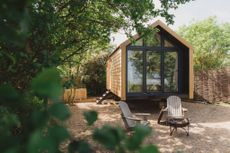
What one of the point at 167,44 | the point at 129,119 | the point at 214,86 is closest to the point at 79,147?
the point at 129,119

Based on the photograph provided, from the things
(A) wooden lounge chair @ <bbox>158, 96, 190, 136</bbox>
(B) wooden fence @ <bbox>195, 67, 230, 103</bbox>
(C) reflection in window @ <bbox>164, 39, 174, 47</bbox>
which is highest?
(C) reflection in window @ <bbox>164, 39, 174, 47</bbox>

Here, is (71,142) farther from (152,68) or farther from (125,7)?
(152,68)

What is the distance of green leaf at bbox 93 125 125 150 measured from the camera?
47cm

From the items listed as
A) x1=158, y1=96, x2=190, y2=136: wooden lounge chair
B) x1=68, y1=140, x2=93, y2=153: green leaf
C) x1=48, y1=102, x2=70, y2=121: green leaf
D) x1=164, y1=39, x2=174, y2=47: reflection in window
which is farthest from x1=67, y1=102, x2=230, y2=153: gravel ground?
x1=48, y1=102, x2=70, y2=121: green leaf

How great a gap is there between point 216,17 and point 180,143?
850 inches

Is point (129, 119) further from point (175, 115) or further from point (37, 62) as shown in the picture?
point (37, 62)

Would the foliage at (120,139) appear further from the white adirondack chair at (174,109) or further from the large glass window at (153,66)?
the large glass window at (153,66)

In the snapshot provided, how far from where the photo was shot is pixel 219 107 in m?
15.0

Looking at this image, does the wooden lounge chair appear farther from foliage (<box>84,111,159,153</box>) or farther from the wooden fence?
foliage (<box>84,111,159,153</box>)

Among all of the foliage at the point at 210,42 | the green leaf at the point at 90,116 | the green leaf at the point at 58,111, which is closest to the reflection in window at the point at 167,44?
the foliage at the point at 210,42

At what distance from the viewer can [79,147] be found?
0.52m

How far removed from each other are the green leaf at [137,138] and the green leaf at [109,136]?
0.06ft

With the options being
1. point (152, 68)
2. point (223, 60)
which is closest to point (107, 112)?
point (152, 68)

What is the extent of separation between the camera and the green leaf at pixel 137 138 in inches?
18.6
